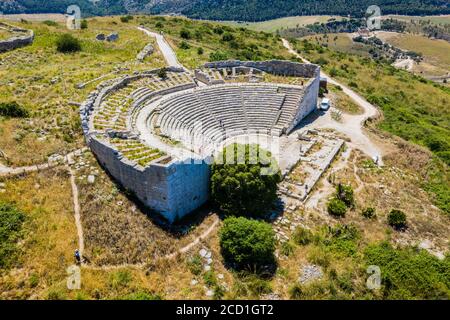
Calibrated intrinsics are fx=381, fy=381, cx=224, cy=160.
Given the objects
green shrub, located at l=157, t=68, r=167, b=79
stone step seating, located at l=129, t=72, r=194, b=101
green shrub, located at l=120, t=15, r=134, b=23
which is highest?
green shrub, located at l=120, t=15, r=134, b=23

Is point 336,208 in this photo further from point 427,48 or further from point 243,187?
point 427,48

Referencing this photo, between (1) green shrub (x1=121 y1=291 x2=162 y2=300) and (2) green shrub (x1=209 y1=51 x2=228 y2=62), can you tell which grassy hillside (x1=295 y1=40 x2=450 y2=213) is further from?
(1) green shrub (x1=121 y1=291 x2=162 y2=300)

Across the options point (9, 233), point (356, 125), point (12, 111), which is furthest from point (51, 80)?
point (356, 125)

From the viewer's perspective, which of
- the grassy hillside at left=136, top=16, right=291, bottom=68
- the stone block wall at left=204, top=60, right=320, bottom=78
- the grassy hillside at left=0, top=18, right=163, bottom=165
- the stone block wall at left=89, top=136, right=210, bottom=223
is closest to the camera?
the stone block wall at left=89, top=136, right=210, bottom=223

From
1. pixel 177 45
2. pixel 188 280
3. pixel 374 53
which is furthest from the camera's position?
pixel 374 53

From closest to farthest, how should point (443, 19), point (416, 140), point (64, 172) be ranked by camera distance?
point (64, 172)
point (416, 140)
point (443, 19)

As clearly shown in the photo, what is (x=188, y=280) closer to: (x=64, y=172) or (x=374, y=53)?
(x=64, y=172)

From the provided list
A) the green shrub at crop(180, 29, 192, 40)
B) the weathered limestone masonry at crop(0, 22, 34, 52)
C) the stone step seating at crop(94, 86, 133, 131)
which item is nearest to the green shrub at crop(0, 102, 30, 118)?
the stone step seating at crop(94, 86, 133, 131)

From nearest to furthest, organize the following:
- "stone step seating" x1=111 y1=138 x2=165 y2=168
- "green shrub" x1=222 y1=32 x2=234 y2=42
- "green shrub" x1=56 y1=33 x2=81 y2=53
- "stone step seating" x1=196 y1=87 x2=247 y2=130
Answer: "stone step seating" x1=111 y1=138 x2=165 y2=168, "stone step seating" x1=196 y1=87 x2=247 y2=130, "green shrub" x1=56 y1=33 x2=81 y2=53, "green shrub" x1=222 y1=32 x2=234 y2=42
